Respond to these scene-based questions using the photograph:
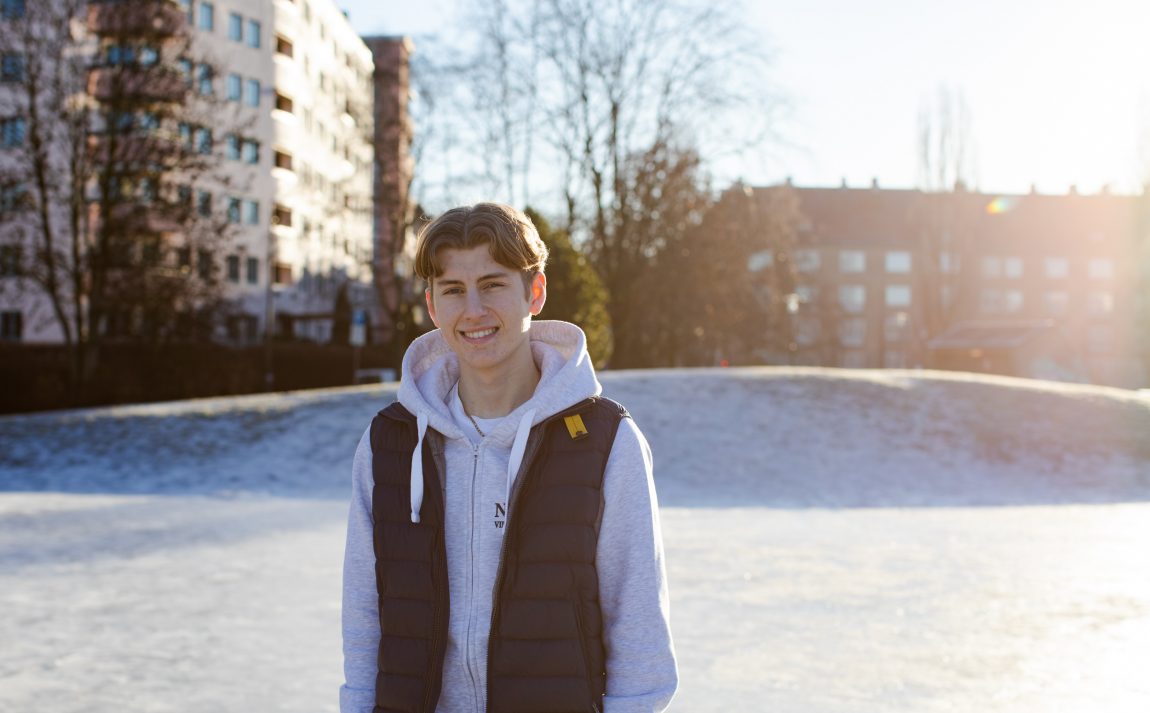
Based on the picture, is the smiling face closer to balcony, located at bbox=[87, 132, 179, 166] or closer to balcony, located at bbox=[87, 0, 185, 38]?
balcony, located at bbox=[87, 132, 179, 166]

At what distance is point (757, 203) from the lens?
34250 millimetres

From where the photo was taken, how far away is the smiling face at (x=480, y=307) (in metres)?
2.52

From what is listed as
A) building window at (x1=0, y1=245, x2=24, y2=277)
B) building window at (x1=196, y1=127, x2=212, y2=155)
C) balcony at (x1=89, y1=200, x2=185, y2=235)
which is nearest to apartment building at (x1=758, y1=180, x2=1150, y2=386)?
building window at (x1=196, y1=127, x2=212, y2=155)

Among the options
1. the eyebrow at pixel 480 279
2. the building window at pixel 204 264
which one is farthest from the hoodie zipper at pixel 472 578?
the building window at pixel 204 264

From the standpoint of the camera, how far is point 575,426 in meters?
2.41

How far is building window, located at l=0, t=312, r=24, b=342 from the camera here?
166 feet

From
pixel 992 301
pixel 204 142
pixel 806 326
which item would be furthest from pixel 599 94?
pixel 992 301

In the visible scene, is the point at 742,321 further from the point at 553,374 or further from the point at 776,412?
the point at 553,374

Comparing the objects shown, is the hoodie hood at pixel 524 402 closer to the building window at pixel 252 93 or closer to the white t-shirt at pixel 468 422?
the white t-shirt at pixel 468 422

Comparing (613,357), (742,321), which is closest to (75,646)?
(613,357)

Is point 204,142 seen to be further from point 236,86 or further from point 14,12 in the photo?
point 236,86

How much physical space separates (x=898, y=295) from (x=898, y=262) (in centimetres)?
247

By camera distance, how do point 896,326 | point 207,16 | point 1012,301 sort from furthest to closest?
point 1012,301 < point 896,326 < point 207,16

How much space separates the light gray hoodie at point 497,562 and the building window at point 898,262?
9329 centimetres
